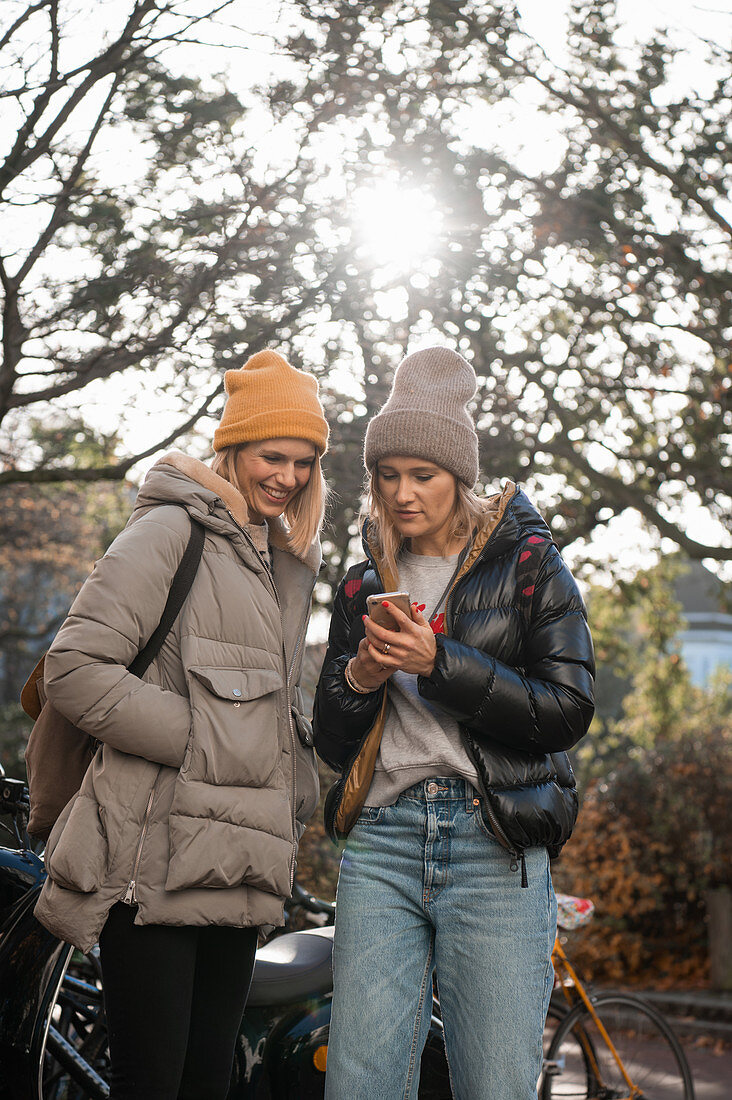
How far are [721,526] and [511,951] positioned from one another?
8.19 meters

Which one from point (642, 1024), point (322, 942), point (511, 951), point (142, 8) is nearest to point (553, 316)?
point (142, 8)

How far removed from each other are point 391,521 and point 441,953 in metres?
1.00

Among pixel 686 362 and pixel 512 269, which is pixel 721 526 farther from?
pixel 512 269

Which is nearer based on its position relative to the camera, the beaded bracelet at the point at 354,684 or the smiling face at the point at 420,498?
the beaded bracelet at the point at 354,684

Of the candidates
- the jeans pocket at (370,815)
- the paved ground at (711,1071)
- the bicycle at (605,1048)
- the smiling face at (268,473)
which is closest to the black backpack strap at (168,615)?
the smiling face at (268,473)

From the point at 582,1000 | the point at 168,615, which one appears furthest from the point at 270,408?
the point at 582,1000

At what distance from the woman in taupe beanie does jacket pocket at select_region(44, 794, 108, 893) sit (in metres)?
0.58

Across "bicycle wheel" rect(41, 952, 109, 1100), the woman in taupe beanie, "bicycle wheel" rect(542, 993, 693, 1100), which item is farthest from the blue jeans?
"bicycle wheel" rect(542, 993, 693, 1100)

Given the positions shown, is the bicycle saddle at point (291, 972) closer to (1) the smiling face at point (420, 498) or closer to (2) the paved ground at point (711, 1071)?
(1) the smiling face at point (420, 498)

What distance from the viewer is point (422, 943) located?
95.6 inches

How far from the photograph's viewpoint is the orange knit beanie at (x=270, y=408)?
8.69ft

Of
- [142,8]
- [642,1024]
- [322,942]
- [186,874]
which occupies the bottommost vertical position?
[642,1024]

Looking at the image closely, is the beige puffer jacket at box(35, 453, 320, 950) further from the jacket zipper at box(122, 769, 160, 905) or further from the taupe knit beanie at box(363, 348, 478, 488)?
the taupe knit beanie at box(363, 348, 478, 488)

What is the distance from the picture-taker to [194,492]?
8.06ft
